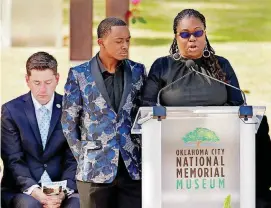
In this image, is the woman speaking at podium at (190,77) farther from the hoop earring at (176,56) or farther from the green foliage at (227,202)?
the green foliage at (227,202)

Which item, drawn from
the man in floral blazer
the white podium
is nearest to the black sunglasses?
the man in floral blazer

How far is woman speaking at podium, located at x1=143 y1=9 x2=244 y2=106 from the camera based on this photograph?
5848 mm

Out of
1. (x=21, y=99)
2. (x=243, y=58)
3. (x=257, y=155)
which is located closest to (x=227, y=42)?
(x=243, y=58)

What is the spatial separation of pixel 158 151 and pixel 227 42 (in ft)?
6.05

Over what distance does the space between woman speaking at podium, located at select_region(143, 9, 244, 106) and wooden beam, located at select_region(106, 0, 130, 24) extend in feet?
2.81

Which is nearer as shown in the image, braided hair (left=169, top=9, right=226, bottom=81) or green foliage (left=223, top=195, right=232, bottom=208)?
green foliage (left=223, top=195, right=232, bottom=208)

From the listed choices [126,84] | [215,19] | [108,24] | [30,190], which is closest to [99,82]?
[126,84]

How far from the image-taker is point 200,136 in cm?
557

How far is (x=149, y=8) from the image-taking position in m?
6.97

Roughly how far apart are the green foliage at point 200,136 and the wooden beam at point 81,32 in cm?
151

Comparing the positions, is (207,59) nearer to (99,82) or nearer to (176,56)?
(176,56)

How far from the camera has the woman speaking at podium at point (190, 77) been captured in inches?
230

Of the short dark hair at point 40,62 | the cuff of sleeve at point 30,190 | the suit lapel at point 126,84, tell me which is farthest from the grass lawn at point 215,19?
the cuff of sleeve at point 30,190

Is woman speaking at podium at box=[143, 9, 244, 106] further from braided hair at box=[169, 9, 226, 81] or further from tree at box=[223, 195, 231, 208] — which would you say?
tree at box=[223, 195, 231, 208]
